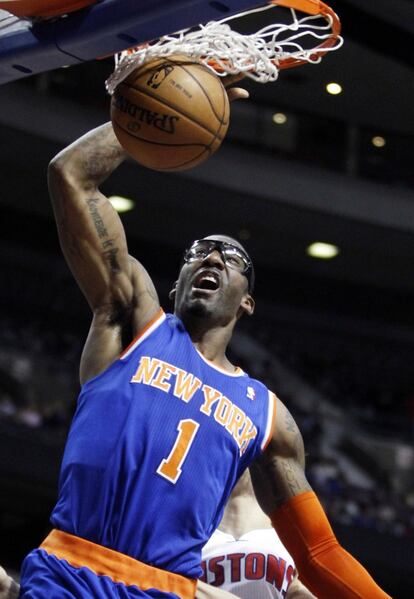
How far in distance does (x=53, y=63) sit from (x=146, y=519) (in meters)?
1.39

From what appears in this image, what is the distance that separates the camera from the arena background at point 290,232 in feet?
37.0

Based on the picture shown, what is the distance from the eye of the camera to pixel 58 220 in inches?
133

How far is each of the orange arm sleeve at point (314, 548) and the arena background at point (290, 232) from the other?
720 cm

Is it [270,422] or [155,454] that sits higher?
[155,454]

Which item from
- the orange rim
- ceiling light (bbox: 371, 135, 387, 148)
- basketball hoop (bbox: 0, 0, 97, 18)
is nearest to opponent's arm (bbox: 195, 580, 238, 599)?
the orange rim

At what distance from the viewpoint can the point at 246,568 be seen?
4.28m

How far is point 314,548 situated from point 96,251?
1.23 meters

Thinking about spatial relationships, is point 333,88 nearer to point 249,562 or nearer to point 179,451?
point 249,562

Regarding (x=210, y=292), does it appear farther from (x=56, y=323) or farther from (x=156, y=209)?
(x=56, y=323)

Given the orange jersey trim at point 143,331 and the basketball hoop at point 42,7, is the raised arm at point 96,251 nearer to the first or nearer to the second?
the orange jersey trim at point 143,331

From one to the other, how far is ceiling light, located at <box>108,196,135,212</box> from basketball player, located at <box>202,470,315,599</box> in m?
9.17

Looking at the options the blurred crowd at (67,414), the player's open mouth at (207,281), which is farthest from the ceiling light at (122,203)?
the player's open mouth at (207,281)

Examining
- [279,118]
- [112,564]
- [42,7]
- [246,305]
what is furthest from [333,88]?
[112,564]

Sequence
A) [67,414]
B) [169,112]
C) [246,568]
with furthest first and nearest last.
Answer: [67,414], [246,568], [169,112]
